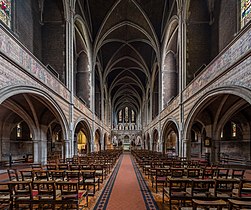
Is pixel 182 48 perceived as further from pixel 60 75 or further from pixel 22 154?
pixel 22 154

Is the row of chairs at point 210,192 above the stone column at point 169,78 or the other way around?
the other way around

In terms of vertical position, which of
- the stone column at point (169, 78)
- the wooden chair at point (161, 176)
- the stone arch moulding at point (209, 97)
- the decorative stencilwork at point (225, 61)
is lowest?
the wooden chair at point (161, 176)

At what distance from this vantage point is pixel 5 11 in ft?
35.2

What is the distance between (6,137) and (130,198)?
14.0 m

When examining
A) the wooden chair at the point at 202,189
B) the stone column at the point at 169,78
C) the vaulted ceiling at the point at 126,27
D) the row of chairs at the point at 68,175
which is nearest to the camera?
the wooden chair at the point at 202,189

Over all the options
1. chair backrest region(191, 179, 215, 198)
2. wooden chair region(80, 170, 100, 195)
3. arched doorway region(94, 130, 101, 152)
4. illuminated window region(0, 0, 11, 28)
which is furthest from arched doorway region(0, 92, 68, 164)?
arched doorway region(94, 130, 101, 152)

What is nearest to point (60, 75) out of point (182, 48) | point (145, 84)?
point (182, 48)

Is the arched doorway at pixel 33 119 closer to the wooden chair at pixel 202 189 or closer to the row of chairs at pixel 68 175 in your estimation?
the row of chairs at pixel 68 175

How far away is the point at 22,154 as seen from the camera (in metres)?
20.7

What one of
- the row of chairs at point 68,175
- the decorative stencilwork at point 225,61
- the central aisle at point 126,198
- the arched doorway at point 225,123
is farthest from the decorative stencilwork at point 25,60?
the arched doorway at point 225,123

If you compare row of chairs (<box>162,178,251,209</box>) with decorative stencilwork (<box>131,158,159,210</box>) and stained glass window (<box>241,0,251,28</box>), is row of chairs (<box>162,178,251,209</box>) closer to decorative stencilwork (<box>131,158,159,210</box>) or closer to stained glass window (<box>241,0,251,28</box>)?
decorative stencilwork (<box>131,158,159,210</box>)

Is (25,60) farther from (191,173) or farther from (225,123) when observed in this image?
(225,123)

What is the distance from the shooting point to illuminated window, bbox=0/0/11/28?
34.1 ft

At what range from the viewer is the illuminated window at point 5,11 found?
10391 millimetres
